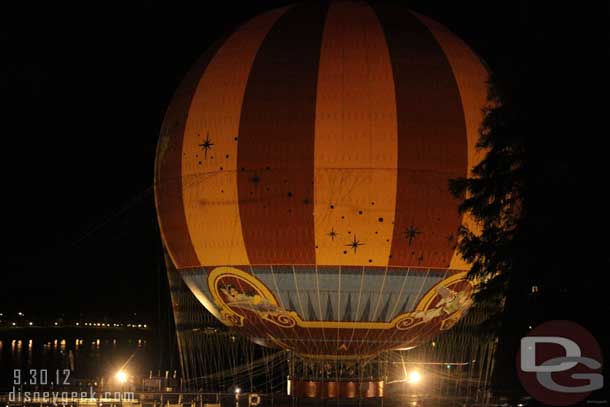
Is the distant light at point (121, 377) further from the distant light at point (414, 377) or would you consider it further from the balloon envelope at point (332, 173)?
the distant light at point (414, 377)

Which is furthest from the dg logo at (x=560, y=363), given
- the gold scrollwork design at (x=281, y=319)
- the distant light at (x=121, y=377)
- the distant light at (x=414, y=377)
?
the distant light at (x=121, y=377)

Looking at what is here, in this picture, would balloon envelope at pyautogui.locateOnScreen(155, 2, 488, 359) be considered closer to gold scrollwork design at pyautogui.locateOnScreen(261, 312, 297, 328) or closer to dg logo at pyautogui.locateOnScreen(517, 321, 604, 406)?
gold scrollwork design at pyautogui.locateOnScreen(261, 312, 297, 328)

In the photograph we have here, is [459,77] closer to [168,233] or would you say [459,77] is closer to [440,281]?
[440,281]

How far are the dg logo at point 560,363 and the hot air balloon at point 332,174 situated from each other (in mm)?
3732

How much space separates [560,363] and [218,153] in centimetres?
848

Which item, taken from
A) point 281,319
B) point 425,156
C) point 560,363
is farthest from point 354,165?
point 560,363

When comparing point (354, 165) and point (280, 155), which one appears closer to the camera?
point (354, 165)

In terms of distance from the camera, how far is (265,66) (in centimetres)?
2636

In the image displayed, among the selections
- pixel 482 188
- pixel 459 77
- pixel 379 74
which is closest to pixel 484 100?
pixel 459 77

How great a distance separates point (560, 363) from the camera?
22.4m

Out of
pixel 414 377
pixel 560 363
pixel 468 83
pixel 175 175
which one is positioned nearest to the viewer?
pixel 560 363

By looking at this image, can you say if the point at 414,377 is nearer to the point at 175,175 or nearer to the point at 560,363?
the point at 175,175

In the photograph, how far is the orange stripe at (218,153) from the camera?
26.3 meters

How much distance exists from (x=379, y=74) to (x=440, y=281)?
4.57m
